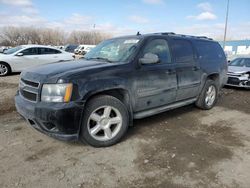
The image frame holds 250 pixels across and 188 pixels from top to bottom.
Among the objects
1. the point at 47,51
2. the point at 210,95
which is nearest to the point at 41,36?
the point at 47,51

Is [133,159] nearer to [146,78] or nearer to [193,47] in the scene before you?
[146,78]

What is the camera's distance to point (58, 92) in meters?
3.61

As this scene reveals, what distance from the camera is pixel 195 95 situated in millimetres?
5973

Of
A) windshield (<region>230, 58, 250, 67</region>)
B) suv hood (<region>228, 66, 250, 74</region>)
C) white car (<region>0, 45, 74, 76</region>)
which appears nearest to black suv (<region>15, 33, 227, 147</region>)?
suv hood (<region>228, 66, 250, 74</region>)

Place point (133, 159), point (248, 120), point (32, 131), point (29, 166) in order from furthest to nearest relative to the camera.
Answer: point (248, 120) → point (32, 131) → point (133, 159) → point (29, 166)

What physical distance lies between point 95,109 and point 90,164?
82cm

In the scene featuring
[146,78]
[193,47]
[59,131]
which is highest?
[193,47]

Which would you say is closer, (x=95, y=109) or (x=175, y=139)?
(x=95, y=109)

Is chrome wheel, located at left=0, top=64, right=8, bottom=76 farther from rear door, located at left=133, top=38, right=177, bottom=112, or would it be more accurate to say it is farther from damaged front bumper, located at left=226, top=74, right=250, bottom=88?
damaged front bumper, located at left=226, top=74, right=250, bottom=88

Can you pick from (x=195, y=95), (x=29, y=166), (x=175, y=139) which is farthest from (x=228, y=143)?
(x=29, y=166)

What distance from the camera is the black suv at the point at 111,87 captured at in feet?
12.0

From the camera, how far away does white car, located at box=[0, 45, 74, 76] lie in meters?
11.9

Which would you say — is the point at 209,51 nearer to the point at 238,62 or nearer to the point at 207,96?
the point at 207,96

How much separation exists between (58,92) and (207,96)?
13.5 feet
